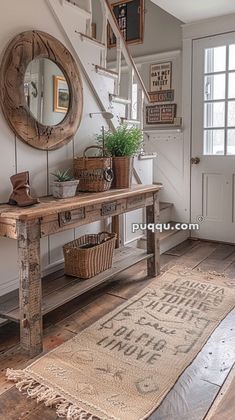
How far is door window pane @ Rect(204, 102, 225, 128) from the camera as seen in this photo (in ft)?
12.7

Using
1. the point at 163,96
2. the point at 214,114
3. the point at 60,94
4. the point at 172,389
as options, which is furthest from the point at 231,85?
the point at 172,389

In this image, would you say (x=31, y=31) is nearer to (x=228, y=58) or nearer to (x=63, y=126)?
(x=63, y=126)

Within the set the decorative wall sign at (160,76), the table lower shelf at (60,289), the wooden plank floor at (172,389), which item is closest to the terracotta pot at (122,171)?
the table lower shelf at (60,289)

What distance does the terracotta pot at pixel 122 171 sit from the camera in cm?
261

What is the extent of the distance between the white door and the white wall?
1.72 metres

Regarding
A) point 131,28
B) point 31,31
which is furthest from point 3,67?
point 131,28

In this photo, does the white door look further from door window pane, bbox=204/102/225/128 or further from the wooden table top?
the wooden table top

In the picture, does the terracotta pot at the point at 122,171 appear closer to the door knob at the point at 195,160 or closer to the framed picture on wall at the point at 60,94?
the framed picture on wall at the point at 60,94

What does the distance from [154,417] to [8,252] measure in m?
1.24

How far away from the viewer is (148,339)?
81.0 inches

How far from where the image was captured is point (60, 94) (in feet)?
8.04

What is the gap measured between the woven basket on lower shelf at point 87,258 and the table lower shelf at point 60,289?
0.13ft

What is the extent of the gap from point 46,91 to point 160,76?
2263 mm

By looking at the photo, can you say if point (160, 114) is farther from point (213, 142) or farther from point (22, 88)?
point (22, 88)
